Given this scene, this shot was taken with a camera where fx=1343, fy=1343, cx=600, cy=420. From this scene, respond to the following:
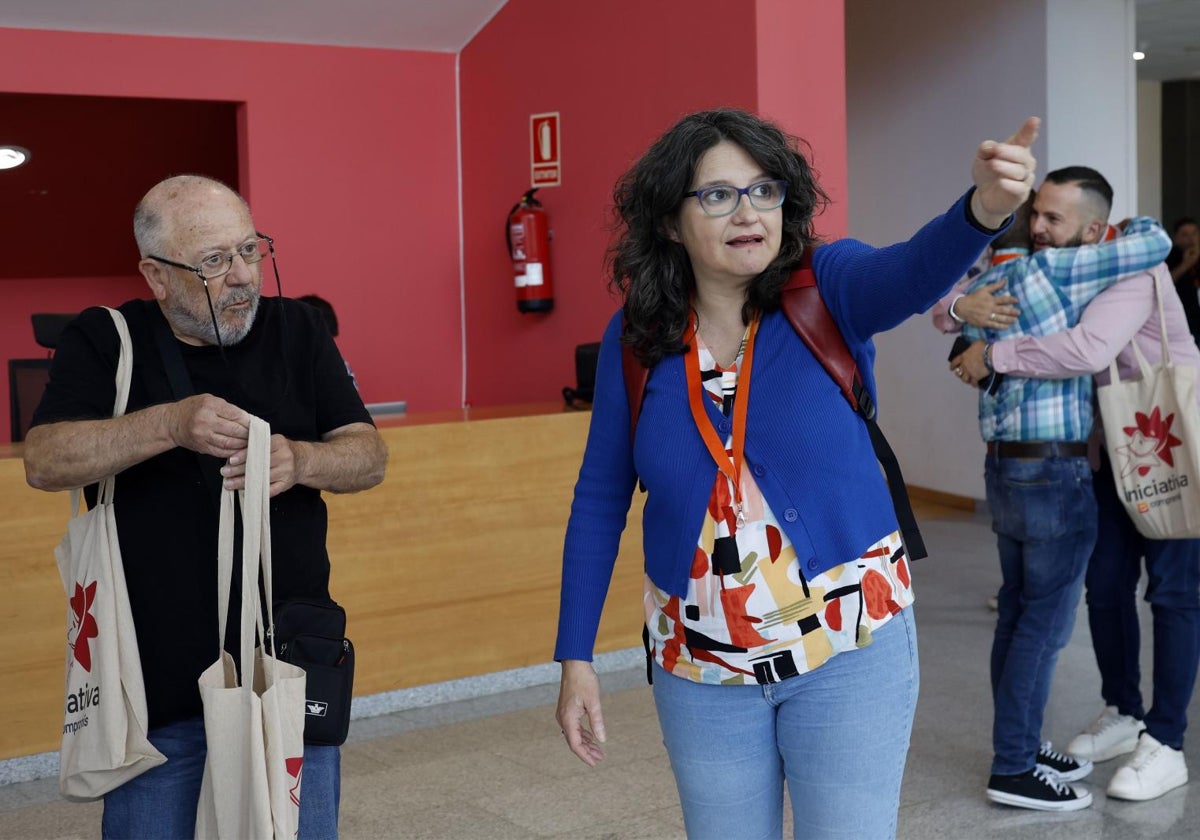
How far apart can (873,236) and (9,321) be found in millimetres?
4936

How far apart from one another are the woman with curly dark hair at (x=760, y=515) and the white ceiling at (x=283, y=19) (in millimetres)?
4538

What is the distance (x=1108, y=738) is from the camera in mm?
3617

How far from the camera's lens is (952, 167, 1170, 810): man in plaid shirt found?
10.5 ft

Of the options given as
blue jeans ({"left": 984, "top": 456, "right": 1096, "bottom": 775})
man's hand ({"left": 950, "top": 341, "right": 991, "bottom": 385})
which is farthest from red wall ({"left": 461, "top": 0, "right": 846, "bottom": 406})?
blue jeans ({"left": 984, "top": 456, "right": 1096, "bottom": 775})

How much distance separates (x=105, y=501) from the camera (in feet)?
6.23

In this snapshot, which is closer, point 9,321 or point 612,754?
point 612,754

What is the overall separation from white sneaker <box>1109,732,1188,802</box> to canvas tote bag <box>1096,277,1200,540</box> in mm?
559

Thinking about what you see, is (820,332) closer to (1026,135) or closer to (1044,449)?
(1026,135)

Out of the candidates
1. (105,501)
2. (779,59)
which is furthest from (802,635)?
(779,59)

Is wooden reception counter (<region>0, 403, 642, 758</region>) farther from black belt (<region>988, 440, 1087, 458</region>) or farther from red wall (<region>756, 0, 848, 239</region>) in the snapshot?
black belt (<region>988, 440, 1087, 458</region>)

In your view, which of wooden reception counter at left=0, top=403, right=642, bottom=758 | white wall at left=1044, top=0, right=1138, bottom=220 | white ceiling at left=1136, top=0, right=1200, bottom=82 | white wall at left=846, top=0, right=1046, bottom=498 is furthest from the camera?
white ceiling at left=1136, top=0, right=1200, bottom=82

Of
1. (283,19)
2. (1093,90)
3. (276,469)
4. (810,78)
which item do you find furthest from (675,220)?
Result: (1093,90)

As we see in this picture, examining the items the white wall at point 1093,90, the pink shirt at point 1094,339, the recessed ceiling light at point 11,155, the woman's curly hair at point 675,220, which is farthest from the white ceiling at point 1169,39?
the woman's curly hair at point 675,220

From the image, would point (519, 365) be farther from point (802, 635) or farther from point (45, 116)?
point (802, 635)
